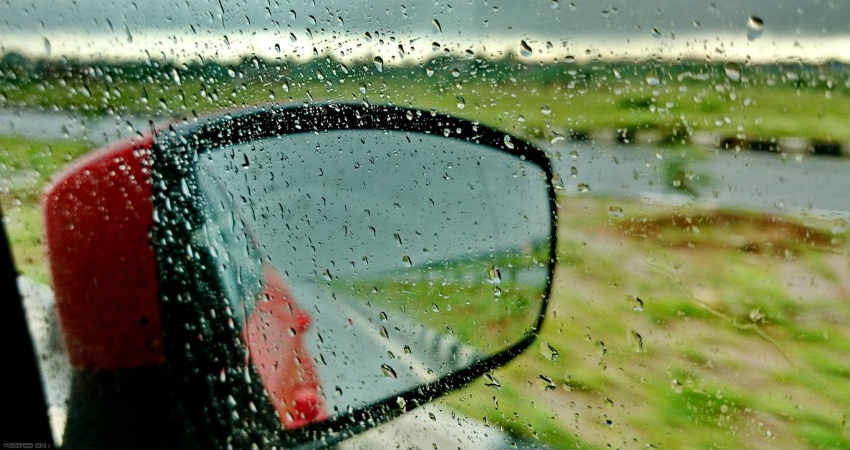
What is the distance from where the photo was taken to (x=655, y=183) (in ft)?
4.16

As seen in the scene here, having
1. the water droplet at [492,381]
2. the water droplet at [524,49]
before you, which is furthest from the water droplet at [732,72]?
the water droplet at [492,381]

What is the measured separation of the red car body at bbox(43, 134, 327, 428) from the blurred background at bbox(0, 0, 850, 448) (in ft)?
1.26

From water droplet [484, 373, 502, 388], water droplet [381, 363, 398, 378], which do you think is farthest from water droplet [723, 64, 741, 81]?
water droplet [381, 363, 398, 378]

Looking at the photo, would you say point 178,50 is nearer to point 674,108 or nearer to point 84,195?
point 84,195

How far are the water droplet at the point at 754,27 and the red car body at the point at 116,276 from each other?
A: 1.25 metres

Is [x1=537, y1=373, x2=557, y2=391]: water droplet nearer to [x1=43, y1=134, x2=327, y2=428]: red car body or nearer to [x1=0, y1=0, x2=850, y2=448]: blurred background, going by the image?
[x1=0, y1=0, x2=850, y2=448]: blurred background

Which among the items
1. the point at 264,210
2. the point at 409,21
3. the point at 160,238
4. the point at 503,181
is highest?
the point at 409,21

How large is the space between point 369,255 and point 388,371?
0.25m

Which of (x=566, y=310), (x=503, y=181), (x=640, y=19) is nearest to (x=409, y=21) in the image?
(x=503, y=181)

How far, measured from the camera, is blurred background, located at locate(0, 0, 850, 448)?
108 cm

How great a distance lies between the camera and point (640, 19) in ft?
4.02

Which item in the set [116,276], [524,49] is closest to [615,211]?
[524,49]

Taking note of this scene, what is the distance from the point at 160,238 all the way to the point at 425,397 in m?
0.91

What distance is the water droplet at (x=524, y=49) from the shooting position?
4.58 ft
